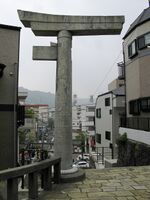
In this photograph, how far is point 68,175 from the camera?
797 centimetres

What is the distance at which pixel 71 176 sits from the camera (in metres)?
7.93

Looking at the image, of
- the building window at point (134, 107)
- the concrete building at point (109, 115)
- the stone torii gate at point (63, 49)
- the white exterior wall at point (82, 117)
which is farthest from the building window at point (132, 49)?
the white exterior wall at point (82, 117)

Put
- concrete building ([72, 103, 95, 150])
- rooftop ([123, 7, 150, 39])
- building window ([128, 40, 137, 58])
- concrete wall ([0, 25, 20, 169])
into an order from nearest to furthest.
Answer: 1. concrete wall ([0, 25, 20, 169])
2. rooftop ([123, 7, 150, 39])
3. building window ([128, 40, 137, 58])
4. concrete building ([72, 103, 95, 150])

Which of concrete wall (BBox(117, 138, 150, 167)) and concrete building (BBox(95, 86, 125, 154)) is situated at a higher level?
concrete building (BBox(95, 86, 125, 154))

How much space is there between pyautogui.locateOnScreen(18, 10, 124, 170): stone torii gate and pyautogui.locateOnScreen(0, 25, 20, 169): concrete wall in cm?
440

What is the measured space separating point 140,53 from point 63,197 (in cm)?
1546

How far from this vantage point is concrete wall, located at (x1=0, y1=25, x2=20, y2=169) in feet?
39.7

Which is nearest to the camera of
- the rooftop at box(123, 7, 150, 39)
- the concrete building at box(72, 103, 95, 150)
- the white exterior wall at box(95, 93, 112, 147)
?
the rooftop at box(123, 7, 150, 39)

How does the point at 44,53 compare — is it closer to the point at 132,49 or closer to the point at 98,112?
the point at 132,49

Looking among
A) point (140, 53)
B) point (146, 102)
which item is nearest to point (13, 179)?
point (146, 102)

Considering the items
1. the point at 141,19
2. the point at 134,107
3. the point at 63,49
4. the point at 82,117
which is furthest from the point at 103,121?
the point at 82,117

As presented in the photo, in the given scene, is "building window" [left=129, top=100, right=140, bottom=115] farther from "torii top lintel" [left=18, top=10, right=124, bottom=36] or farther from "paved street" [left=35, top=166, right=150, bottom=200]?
"torii top lintel" [left=18, top=10, right=124, bottom=36]

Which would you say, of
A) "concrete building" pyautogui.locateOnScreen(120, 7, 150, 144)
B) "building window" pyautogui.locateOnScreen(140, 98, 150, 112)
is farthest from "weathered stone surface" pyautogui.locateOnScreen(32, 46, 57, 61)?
"building window" pyautogui.locateOnScreen(140, 98, 150, 112)

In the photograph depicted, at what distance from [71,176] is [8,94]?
6031mm
